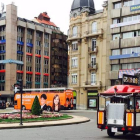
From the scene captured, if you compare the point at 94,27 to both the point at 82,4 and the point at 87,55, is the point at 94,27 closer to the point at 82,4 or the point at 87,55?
the point at 87,55

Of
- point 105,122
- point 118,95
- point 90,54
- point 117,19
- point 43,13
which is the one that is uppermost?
point 43,13

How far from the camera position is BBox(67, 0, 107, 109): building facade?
57062mm

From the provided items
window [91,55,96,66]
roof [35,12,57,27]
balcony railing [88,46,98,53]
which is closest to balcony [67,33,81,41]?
balcony railing [88,46,98,53]

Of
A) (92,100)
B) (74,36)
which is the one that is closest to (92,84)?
(92,100)

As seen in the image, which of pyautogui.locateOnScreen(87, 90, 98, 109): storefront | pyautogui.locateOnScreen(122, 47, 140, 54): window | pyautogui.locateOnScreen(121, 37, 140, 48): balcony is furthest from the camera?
pyautogui.locateOnScreen(87, 90, 98, 109): storefront

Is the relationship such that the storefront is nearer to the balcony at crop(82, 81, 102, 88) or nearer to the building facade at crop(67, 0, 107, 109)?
the building facade at crop(67, 0, 107, 109)

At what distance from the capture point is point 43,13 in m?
99.1

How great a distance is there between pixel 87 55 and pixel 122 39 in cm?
812

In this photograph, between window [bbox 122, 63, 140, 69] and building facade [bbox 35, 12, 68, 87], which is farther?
building facade [bbox 35, 12, 68, 87]

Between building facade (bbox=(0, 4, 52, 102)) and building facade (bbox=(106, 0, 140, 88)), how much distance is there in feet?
94.8

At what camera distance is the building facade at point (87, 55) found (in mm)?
57062

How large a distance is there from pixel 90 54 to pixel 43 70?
29.0 meters

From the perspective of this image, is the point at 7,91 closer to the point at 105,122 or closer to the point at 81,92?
the point at 81,92

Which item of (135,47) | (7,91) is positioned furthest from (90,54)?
(7,91)
